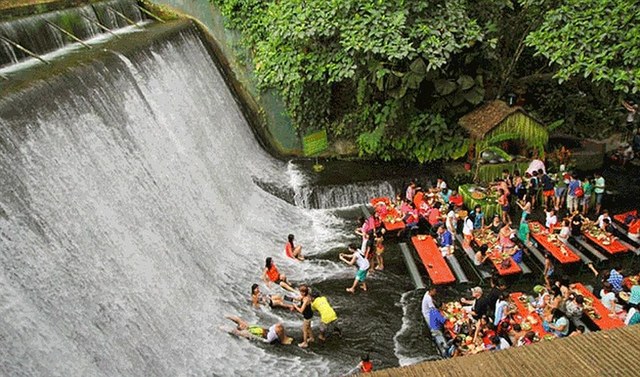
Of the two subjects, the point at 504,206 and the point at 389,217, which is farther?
the point at 389,217

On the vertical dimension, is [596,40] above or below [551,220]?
above

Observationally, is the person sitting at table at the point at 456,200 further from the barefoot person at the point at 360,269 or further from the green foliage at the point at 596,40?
the green foliage at the point at 596,40

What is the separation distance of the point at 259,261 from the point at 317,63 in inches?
240

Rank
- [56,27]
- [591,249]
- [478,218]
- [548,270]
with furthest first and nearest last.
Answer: [478,218] < [56,27] < [591,249] < [548,270]

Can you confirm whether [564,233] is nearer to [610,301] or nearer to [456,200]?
[610,301]

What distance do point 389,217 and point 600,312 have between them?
5350 mm

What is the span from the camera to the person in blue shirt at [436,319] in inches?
365

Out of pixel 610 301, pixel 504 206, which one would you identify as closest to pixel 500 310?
pixel 610 301

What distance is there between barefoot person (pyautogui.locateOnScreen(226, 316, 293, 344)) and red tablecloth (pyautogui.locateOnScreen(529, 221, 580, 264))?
625 centimetres

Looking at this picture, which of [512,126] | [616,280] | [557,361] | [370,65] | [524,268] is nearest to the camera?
[557,361]

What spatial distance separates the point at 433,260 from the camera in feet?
37.9

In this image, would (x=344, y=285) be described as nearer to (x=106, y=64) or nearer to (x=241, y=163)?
(x=241, y=163)

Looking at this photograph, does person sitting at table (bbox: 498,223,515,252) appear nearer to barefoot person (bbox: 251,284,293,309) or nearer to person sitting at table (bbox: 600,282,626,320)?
person sitting at table (bbox: 600,282,626,320)

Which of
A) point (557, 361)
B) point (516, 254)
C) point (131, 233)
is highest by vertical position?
point (131, 233)
